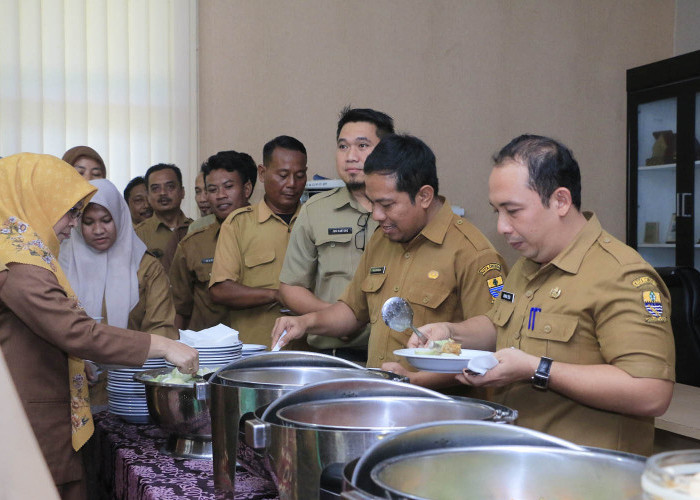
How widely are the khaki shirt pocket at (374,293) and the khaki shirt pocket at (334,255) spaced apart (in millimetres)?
473

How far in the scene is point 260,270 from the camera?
2928mm

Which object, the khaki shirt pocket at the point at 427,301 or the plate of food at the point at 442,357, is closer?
the plate of food at the point at 442,357

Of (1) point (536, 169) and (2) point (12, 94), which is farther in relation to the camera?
(2) point (12, 94)

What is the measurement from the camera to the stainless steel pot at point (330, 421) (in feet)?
2.69

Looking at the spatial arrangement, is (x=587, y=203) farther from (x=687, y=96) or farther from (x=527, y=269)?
(x=527, y=269)

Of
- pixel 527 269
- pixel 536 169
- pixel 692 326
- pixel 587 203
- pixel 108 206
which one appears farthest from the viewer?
pixel 587 203

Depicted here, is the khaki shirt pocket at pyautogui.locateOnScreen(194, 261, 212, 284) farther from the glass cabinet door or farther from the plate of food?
the glass cabinet door

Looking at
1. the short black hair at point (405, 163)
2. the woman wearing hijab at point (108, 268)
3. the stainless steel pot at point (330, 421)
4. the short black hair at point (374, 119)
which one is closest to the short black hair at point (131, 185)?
the woman wearing hijab at point (108, 268)

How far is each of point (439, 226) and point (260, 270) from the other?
124 cm

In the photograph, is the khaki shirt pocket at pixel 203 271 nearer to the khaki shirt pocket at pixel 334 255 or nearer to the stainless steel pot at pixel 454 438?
the khaki shirt pocket at pixel 334 255

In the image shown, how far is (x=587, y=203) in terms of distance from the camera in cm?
516

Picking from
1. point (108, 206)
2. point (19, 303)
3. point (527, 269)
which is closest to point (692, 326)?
point (527, 269)

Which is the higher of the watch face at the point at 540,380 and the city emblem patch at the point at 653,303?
the city emblem patch at the point at 653,303

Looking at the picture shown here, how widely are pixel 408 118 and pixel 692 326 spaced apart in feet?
7.14
